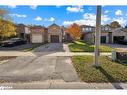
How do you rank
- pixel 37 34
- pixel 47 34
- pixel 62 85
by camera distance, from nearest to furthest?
pixel 62 85 < pixel 37 34 < pixel 47 34

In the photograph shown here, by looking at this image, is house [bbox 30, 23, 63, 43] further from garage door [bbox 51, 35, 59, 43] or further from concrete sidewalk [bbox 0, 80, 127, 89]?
concrete sidewalk [bbox 0, 80, 127, 89]

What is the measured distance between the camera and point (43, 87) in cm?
767

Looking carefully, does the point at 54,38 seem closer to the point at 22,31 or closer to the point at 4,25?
the point at 22,31

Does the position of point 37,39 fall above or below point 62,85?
above

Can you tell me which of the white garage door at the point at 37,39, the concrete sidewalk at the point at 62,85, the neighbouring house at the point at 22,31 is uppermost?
the neighbouring house at the point at 22,31

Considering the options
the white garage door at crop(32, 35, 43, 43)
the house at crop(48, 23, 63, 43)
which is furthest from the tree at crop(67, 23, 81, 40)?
the white garage door at crop(32, 35, 43, 43)

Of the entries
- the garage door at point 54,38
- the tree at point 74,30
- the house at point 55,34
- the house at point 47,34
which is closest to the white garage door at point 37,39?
the house at point 47,34

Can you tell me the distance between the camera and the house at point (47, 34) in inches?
1738

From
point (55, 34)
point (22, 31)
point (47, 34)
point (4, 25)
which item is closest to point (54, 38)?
point (55, 34)

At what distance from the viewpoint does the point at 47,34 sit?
45.5 m

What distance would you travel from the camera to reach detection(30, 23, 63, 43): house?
44156 millimetres

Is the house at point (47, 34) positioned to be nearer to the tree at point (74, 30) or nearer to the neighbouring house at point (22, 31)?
the neighbouring house at point (22, 31)

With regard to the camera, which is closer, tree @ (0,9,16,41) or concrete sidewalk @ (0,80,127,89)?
concrete sidewalk @ (0,80,127,89)
